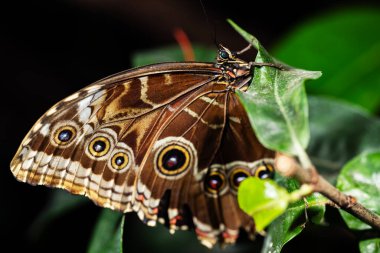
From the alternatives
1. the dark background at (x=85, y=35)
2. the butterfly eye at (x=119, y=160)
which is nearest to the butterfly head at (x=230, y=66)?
the butterfly eye at (x=119, y=160)

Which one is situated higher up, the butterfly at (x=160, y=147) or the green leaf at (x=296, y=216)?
the butterfly at (x=160, y=147)

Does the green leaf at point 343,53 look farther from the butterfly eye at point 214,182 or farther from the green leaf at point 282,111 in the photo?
the green leaf at point 282,111

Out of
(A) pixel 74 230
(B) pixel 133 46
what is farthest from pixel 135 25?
(A) pixel 74 230

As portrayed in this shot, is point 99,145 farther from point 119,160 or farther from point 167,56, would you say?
point 167,56

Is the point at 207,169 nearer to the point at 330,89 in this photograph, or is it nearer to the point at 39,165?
the point at 39,165

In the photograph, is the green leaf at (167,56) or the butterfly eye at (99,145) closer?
the butterfly eye at (99,145)

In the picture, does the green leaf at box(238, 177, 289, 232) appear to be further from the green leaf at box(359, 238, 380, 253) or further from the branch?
the green leaf at box(359, 238, 380, 253)
